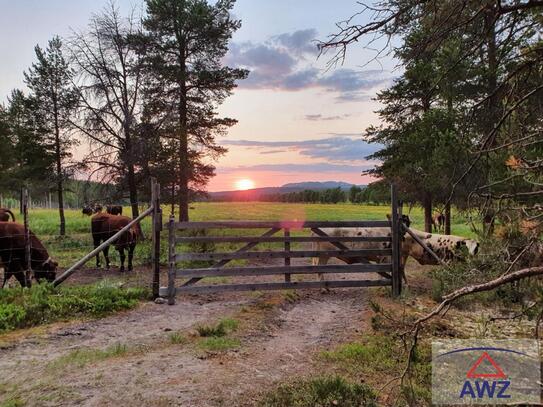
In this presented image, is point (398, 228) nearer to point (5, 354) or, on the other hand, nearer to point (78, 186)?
point (5, 354)

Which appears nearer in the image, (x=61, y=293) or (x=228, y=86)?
(x=61, y=293)

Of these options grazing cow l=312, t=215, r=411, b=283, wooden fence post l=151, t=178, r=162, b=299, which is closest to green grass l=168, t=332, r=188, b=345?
wooden fence post l=151, t=178, r=162, b=299

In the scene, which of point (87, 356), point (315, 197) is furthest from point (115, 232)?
point (315, 197)

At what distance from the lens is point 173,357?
16.4ft

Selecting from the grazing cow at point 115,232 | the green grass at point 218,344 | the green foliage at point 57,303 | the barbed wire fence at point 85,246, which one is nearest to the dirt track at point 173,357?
the green grass at point 218,344

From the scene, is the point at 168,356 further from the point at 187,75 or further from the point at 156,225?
the point at 187,75

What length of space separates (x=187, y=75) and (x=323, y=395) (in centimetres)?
1916

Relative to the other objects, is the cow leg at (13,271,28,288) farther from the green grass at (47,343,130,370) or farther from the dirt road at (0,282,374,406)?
the green grass at (47,343,130,370)

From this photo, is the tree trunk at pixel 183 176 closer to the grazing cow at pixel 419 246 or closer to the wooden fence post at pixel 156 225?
the grazing cow at pixel 419 246

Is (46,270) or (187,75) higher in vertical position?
(187,75)

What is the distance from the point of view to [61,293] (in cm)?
732

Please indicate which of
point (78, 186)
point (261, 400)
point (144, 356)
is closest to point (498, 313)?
point (261, 400)

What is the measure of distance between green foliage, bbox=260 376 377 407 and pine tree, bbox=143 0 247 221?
1669cm

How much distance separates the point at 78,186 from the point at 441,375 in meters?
23.1
